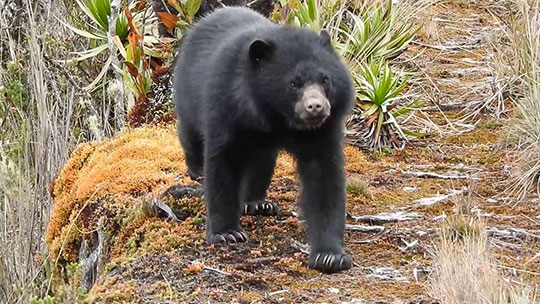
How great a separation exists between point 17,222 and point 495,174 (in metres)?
3.20

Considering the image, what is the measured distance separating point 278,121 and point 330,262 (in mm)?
723

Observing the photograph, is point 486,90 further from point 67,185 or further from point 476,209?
point 67,185

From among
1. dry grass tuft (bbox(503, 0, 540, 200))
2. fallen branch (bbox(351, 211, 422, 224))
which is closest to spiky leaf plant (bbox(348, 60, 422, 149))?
dry grass tuft (bbox(503, 0, 540, 200))

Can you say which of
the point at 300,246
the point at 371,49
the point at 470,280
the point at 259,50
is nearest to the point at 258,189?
the point at 300,246

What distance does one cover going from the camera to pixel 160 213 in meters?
4.94

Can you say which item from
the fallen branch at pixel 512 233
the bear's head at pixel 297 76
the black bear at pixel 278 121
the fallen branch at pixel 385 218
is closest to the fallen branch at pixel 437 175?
the fallen branch at pixel 385 218

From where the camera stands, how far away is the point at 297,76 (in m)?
4.07

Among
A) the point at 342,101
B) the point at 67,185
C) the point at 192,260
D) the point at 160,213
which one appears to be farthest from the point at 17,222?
the point at 342,101

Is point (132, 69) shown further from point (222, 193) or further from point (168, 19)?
point (222, 193)

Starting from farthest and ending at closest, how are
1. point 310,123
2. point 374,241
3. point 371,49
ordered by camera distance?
1. point 371,49
2. point 374,241
3. point 310,123

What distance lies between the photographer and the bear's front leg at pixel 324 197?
4246 mm

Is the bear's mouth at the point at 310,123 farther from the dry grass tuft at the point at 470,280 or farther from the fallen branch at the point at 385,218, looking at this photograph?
the fallen branch at the point at 385,218

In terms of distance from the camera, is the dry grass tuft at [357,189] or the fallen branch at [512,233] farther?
the dry grass tuft at [357,189]

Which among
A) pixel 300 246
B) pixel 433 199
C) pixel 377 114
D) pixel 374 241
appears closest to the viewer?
pixel 300 246
